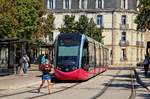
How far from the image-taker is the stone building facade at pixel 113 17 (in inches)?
4178

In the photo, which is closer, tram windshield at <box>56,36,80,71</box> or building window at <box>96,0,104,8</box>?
tram windshield at <box>56,36,80,71</box>

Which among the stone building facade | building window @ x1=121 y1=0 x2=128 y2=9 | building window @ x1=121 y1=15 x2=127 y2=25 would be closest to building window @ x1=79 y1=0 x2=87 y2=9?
the stone building facade

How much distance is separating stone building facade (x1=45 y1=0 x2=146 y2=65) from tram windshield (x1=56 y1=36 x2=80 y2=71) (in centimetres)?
7050

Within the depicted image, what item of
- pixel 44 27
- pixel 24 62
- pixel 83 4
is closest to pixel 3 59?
pixel 24 62

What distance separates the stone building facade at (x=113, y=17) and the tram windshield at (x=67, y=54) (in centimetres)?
7050

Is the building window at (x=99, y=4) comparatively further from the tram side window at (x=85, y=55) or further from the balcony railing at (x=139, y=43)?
the tram side window at (x=85, y=55)

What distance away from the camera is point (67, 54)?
1383 inches

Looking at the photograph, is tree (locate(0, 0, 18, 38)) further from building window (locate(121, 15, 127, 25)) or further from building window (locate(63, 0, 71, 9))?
building window (locate(121, 15, 127, 25))

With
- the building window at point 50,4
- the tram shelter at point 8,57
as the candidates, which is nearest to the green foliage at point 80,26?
the building window at point 50,4

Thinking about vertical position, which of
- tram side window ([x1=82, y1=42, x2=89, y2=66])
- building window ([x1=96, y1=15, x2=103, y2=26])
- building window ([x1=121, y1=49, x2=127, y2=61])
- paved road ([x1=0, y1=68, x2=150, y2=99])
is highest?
building window ([x1=96, y1=15, x2=103, y2=26])

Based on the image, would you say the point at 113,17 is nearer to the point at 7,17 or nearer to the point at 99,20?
the point at 99,20

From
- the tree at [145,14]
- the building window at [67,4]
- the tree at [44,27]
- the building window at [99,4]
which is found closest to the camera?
the tree at [145,14]

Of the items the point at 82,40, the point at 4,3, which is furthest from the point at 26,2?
the point at 82,40

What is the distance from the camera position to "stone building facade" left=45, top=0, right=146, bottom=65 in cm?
10612
